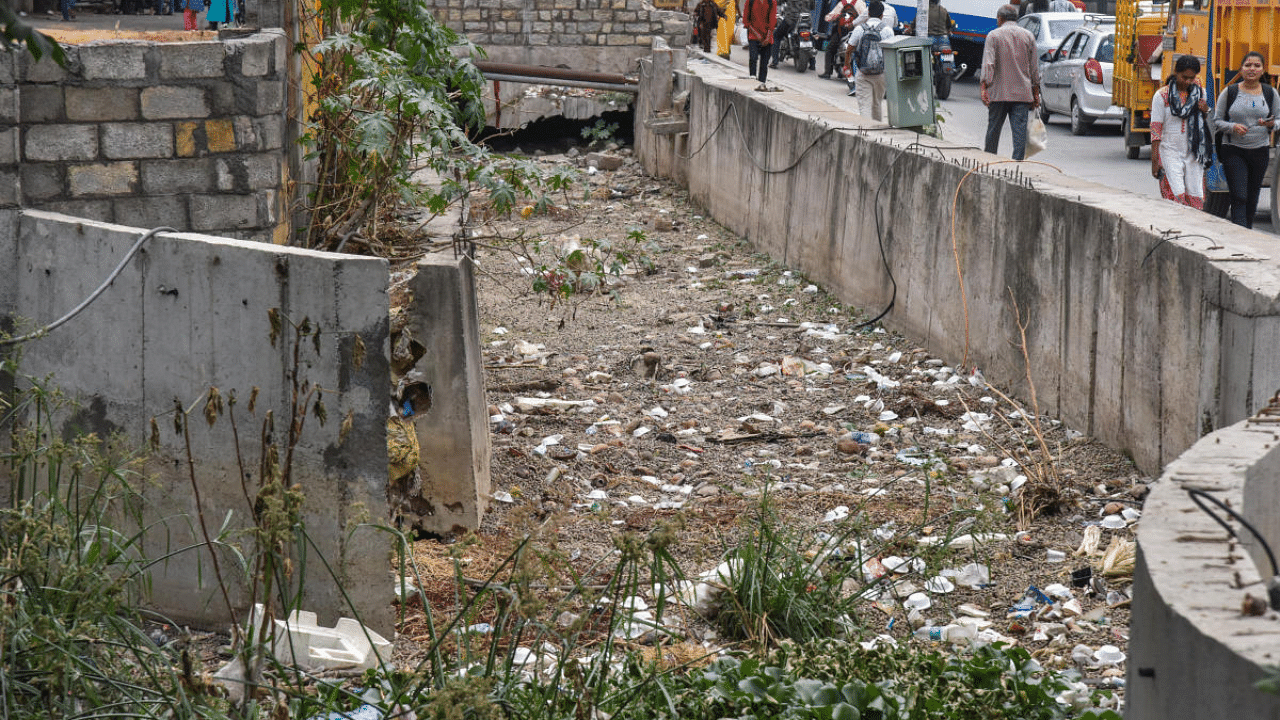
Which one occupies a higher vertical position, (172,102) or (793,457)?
(172,102)

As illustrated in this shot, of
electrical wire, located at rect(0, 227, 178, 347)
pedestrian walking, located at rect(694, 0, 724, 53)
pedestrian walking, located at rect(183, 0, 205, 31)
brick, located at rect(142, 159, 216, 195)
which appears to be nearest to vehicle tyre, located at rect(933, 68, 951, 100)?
pedestrian walking, located at rect(694, 0, 724, 53)

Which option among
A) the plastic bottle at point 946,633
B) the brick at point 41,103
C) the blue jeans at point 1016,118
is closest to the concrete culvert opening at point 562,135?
the blue jeans at point 1016,118

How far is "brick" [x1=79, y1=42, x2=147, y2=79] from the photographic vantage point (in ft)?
17.9

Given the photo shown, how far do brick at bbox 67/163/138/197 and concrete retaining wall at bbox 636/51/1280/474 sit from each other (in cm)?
409

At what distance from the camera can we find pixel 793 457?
667cm

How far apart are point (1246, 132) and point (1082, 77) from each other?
9402 millimetres

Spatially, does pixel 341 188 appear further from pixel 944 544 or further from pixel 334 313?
pixel 944 544

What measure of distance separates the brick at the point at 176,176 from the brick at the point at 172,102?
19 centimetres

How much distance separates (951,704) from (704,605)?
1.09 m

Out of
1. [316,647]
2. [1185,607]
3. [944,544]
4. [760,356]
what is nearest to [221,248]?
[316,647]

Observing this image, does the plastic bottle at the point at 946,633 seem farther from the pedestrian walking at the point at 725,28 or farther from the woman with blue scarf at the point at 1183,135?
the pedestrian walking at the point at 725,28

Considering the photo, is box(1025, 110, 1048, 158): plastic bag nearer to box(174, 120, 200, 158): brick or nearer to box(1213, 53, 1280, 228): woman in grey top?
box(1213, 53, 1280, 228): woman in grey top

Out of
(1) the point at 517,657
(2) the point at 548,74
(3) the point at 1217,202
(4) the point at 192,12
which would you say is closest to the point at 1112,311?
(1) the point at 517,657

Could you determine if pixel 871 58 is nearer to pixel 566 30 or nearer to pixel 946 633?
pixel 566 30
